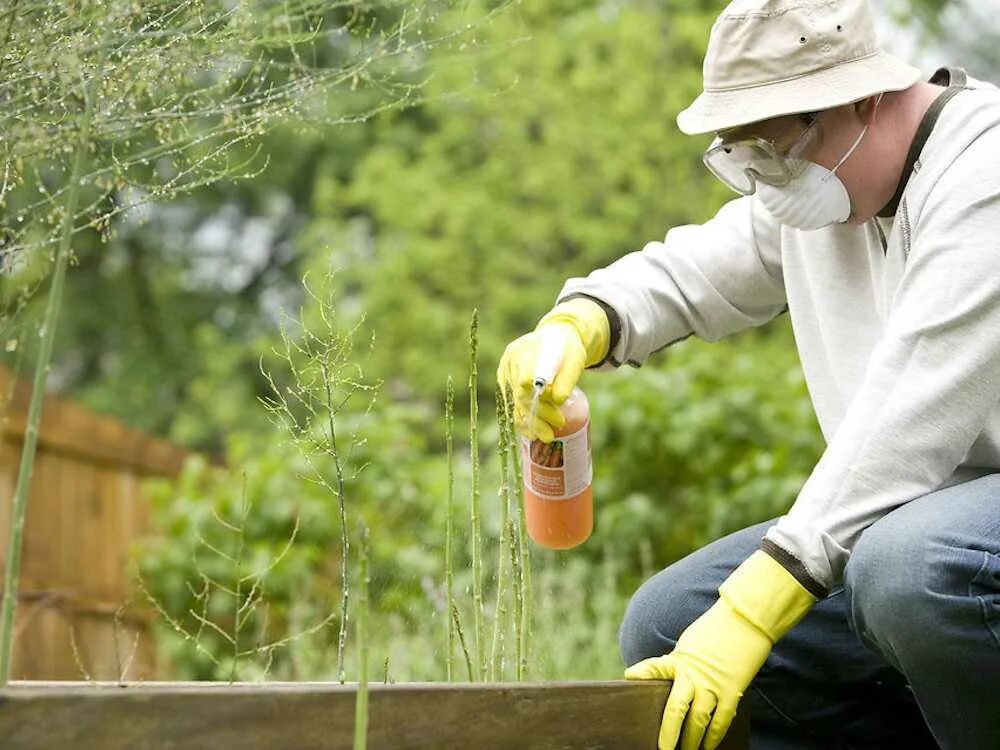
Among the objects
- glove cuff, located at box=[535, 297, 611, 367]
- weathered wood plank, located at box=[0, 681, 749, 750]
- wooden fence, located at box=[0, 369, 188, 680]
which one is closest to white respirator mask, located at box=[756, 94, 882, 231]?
glove cuff, located at box=[535, 297, 611, 367]

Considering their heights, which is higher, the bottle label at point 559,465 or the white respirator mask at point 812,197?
the white respirator mask at point 812,197

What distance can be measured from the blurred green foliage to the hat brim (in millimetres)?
Result: 368

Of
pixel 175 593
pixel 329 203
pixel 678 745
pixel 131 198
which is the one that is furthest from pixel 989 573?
pixel 329 203

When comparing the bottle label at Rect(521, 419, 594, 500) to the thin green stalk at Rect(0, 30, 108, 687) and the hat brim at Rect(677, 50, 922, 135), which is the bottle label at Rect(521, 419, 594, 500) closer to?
the hat brim at Rect(677, 50, 922, 135)

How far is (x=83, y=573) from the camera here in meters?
6.76

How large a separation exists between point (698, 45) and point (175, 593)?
219 inches

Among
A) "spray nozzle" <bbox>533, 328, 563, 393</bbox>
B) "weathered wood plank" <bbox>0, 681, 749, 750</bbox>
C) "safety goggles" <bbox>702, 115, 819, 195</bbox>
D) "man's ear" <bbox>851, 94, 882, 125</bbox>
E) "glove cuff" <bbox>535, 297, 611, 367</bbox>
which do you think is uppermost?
"man's ear" <bbox>851, 94, 882, 125</bbox>

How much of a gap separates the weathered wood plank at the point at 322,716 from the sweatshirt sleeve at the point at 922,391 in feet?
1.08

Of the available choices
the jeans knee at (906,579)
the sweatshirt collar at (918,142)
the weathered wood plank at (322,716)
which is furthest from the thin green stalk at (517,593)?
the sweatshirt collar at (918,142)

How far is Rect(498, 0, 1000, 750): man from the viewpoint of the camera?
1863mm

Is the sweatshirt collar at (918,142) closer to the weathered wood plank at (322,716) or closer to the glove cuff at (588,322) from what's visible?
the glove cuff at (588,322)

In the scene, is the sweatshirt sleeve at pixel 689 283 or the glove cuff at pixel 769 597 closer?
the glove cuff at pixel 769 597

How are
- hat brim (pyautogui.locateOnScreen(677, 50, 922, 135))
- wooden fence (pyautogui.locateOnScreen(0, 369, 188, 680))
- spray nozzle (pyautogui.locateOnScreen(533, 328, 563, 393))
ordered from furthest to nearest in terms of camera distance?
wooden fence (pyautogui.locateOnScreen(0, 369, 188, 680)), spray nozzle (pyautogui.locateOnScreen(533, 328, 563, 393)), hat brim (pyautogui.locateOnScreen(677, 50, 922, 135))

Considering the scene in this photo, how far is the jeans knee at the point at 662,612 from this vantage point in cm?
230
